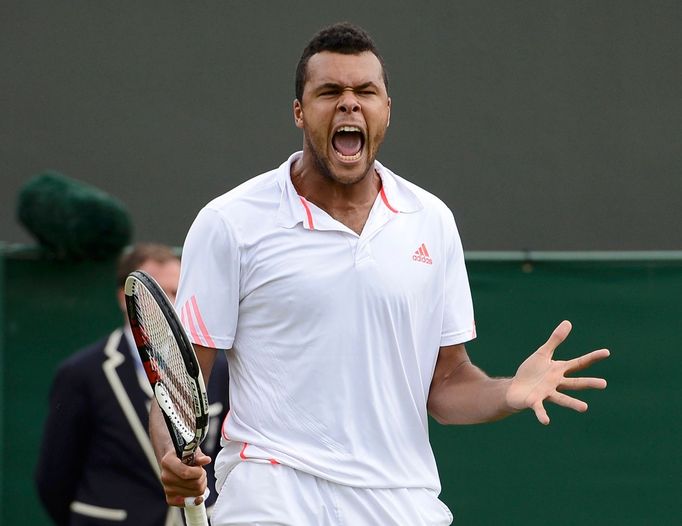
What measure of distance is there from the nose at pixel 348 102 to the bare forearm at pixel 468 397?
842 mm

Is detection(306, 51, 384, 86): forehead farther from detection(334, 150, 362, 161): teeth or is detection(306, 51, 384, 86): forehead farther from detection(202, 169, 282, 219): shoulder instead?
detection(202, 169, 282, 219): shoulder

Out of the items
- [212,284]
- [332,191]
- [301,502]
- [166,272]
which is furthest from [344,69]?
[166,272]

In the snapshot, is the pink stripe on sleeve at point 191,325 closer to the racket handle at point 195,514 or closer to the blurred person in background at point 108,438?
the racket handle at point 195,514

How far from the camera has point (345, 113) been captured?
391 centimetres

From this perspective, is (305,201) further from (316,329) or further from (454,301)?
(454,301)

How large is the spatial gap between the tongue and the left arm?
662 millimetres

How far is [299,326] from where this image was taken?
12.5 feet

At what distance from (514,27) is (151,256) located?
8.91 ft

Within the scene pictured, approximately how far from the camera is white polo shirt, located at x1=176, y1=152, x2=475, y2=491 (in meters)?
3.81

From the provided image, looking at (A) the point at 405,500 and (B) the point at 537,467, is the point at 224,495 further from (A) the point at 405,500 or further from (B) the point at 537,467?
(B) the point at 537,467

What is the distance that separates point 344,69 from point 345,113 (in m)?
0.14

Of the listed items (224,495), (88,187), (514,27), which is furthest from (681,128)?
(224,495)

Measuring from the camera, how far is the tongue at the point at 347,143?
3965mm

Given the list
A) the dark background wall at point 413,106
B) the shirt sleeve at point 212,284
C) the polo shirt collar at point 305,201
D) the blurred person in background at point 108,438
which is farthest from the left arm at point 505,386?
the dark background wall at point 413,106
